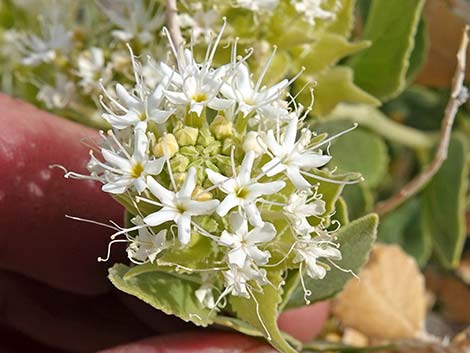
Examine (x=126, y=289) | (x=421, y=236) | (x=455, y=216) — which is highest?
(x=126, y=289)

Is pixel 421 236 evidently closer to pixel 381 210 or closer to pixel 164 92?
pixel 381 210

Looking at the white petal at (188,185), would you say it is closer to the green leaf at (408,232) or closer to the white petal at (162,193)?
the white petal at (162,193)

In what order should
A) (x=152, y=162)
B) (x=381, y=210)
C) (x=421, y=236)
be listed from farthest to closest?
(x=421, y=236) → (x=381, y=210) → (x=152, y=162)

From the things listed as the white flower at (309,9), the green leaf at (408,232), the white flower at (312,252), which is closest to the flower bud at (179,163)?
the white flower at (312,252)

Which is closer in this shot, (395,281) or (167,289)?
(167,289)

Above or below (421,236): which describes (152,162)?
above

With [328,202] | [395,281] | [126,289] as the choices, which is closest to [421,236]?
[395,281]

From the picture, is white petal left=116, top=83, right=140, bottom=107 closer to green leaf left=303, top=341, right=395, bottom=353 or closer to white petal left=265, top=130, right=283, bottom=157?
white petal left=265, top=130, right=283, bottom=157

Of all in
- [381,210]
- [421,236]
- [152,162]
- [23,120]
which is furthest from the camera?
[421,236]
